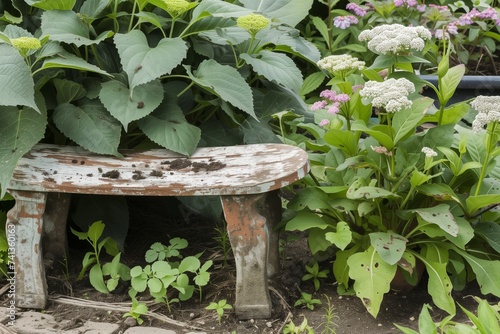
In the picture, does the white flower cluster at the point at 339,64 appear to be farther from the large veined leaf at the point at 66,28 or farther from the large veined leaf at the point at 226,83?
the large veined leaf at the point at 66,28

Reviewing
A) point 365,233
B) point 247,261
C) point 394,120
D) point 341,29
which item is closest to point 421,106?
point 394,120

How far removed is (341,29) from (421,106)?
1966 mm

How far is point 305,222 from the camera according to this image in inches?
104

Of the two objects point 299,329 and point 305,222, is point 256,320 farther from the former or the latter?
point 305,222

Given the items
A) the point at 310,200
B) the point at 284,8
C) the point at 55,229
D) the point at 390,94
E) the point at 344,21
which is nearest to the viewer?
the point at 390,94

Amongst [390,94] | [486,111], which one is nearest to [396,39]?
[390,94]

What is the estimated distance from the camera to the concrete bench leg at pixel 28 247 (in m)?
2.63

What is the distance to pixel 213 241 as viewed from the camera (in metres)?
3.15

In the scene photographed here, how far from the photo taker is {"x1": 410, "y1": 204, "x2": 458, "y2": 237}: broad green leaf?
242 centimetres

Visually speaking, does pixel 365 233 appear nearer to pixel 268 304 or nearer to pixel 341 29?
A: pixel 268 304

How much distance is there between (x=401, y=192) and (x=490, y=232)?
13.8 inches

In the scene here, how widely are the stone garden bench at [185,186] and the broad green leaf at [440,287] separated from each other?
570mm

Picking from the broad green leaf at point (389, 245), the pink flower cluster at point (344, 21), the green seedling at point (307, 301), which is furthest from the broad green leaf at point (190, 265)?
the pink flower cluster at point (344, 21)

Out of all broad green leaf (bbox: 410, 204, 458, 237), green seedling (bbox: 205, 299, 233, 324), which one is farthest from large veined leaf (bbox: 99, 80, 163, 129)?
broad green leaf (bbox: 410, 204, 458, 237)
